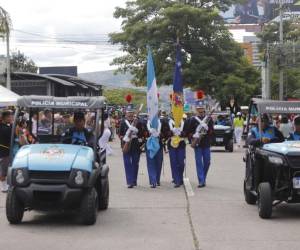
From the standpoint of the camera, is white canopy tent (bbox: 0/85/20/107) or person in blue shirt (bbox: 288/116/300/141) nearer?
person in blue shirt (bbox: 288/116/300/141)

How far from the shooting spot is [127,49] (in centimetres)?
4859

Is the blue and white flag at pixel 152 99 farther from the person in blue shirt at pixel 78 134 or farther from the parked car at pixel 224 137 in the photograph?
the parked car at pixel 224 137

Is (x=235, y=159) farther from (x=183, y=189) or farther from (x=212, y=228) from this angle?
(x=212, y=228)

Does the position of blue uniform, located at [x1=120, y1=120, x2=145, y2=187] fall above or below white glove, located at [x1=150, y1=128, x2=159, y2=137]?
below

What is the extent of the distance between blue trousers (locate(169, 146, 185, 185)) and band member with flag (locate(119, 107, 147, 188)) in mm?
738

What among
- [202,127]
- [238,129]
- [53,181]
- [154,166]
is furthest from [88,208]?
[238,129]

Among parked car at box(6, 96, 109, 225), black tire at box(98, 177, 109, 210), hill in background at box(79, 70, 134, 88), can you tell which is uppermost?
hill in background at box(79, 70, 134, 88)

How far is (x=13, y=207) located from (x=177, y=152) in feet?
18.3

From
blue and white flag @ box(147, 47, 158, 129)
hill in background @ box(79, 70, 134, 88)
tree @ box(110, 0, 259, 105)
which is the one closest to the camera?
blue and white flag @ box(147, 47, 158, 129)

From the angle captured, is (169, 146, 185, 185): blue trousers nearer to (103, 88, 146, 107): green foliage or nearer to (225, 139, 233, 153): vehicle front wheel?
(225, 139, 233, 153): vehicle front wheel

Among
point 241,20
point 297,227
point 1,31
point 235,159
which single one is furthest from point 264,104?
point 241,20

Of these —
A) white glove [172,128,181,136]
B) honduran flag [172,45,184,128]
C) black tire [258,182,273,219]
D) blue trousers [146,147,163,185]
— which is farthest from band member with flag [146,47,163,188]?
black tire [258,182,273,219]

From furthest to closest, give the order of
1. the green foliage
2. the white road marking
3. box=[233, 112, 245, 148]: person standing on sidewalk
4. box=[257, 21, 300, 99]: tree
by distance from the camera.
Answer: the green foliage
box=[257, 21, 300, 99]: tree
box=[233, 112, 245, 148]: person standing on sidewalk
the white road marking

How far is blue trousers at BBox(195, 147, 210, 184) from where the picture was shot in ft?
46.5
